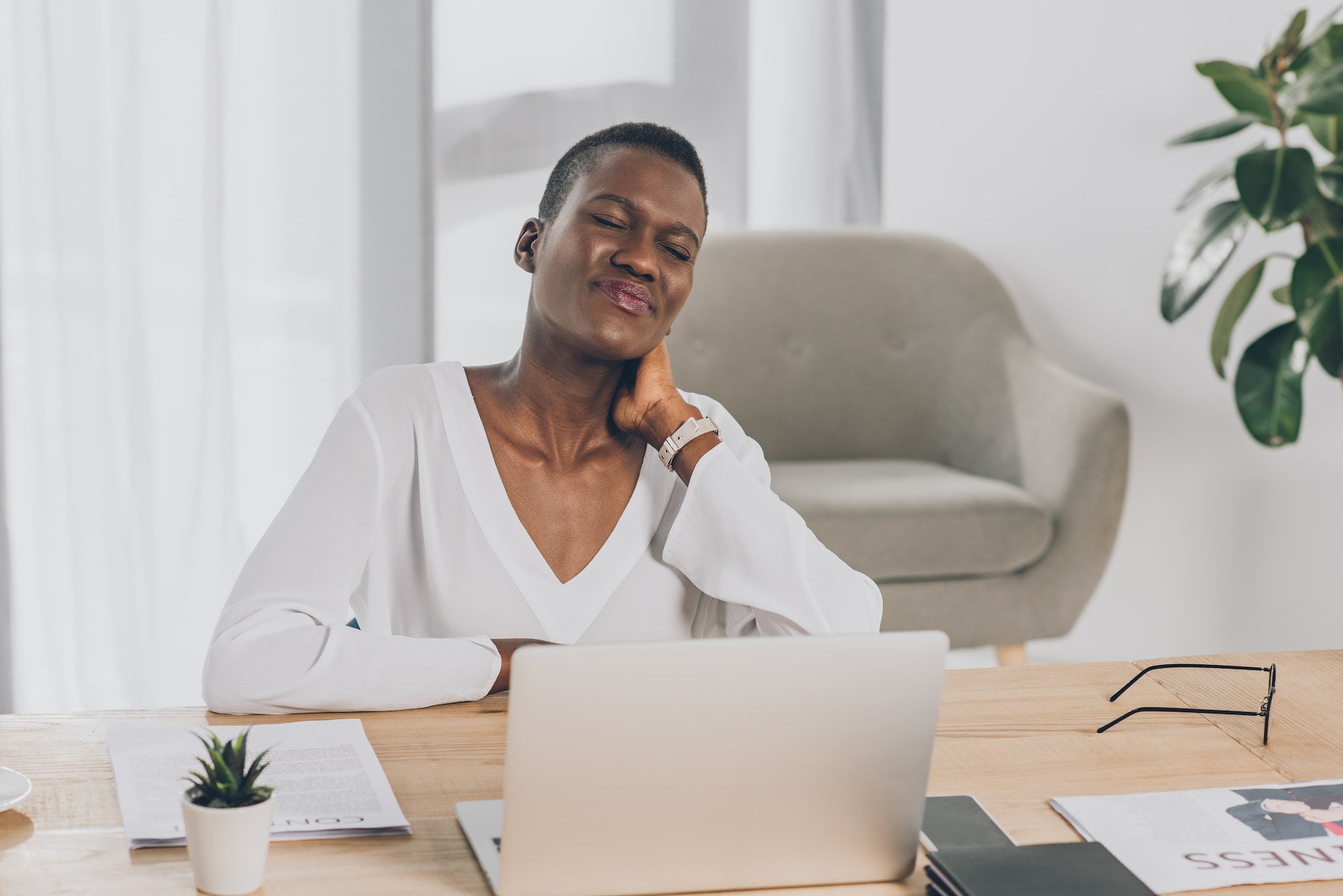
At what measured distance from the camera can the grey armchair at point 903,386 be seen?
2812 millimetres

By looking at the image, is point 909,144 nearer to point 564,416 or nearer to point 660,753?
point 564,416

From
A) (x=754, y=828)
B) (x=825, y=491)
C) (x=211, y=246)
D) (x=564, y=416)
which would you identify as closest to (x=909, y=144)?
(x=825, y=491)

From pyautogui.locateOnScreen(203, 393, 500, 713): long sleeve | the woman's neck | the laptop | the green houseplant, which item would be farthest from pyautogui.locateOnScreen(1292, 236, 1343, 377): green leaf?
the laptop

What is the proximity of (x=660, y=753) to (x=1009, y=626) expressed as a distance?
7.05 ft

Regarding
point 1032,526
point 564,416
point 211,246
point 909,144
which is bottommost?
point 1032,526

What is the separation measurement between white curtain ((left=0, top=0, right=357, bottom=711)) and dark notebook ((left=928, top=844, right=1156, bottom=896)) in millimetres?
2585

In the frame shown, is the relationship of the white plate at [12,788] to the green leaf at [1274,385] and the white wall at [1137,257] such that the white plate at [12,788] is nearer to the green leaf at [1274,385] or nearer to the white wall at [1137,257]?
the green leaf at [1274,385]

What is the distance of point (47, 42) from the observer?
2.87 meters

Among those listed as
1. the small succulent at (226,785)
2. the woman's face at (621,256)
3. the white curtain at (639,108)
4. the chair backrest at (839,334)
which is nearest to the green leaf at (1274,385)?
the chair backrest at (839,334)

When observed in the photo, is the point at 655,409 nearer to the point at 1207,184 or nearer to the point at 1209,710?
the point at 1209,710

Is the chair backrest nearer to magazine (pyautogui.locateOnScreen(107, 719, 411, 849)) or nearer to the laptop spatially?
magazine (pyautogui.locateOnScreen(107, 719, 411, 849))

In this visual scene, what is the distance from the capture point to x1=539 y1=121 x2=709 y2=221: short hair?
4.73 ft

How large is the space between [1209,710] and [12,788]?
0.99 m

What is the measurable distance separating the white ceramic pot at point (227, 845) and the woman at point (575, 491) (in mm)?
462
